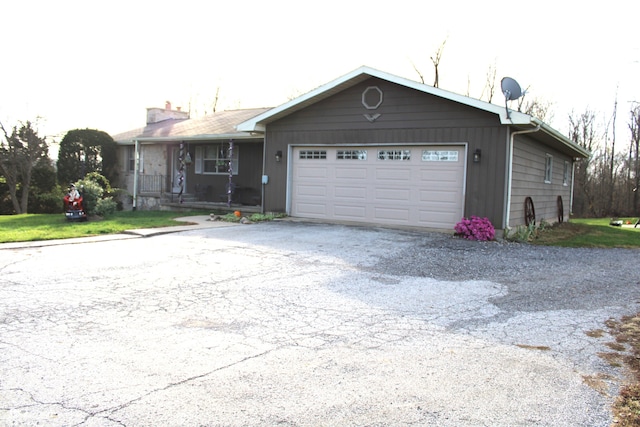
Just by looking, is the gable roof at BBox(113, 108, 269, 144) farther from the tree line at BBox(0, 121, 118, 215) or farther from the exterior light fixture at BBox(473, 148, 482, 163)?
the exterior light fixture at BBox(473, 148, 482, 163)

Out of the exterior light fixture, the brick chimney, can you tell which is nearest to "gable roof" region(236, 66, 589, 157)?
the exterior light fixture

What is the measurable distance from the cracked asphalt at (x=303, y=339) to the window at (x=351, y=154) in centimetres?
503

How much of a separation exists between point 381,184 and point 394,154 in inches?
32.3

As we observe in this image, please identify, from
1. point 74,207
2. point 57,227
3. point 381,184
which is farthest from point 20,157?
point 381,184

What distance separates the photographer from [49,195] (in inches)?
810

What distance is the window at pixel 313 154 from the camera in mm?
13969

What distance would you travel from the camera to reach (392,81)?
1244 cm

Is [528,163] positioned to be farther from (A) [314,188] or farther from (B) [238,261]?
(B) [238,261]

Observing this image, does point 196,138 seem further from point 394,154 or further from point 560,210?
point 560,210

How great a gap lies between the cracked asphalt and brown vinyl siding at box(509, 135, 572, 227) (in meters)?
3.91

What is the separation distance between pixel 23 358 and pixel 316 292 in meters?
3.27

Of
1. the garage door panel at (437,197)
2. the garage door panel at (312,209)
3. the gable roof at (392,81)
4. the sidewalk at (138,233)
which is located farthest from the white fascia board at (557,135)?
the sidewalk at (138,233)

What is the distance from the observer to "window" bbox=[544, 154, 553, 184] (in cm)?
1581

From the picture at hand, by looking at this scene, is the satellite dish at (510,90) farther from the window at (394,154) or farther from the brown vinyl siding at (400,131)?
the window at (394,154)
